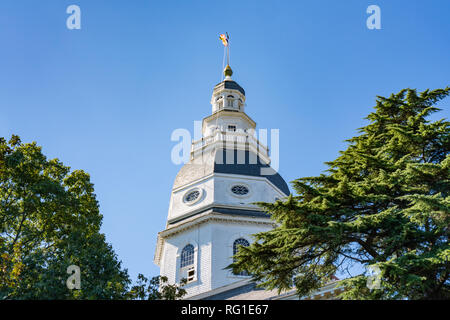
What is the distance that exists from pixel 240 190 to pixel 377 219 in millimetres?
18785

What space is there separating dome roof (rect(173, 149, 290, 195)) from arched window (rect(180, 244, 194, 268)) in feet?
17.0

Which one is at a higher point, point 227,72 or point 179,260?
point 227,72

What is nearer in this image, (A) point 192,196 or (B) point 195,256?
(B) point 195,256

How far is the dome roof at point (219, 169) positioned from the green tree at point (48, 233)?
12467mm

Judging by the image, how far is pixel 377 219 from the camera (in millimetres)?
15406

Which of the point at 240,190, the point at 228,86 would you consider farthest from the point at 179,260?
the point at 228,86

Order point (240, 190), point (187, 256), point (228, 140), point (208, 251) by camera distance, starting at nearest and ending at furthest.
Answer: point (208, 251)
point (187, 256)
point (240, 190)
point (228, 140)

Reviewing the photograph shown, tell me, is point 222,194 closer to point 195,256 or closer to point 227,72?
point 195,256

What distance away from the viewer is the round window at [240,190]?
33.7m

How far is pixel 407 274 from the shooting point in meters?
14.1

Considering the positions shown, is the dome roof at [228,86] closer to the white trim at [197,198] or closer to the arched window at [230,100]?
the arched window at [230,100]

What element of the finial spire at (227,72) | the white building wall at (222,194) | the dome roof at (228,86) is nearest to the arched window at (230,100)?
the dome roof at (228,86)

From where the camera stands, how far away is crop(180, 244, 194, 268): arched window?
103ft

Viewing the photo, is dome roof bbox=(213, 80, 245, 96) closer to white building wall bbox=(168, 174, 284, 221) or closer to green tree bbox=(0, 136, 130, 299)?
white building wall bbox=(168, 174, 284, 221)
